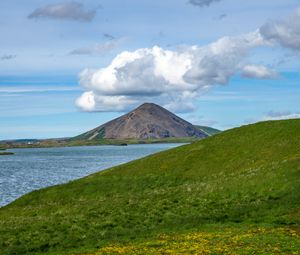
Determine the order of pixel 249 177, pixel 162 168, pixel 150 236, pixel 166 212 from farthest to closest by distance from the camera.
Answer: pixel 162 168 → pixel 249 177 → pixel 166 212 → pixel 150 236

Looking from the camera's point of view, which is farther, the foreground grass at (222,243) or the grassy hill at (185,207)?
the grassy hill at (185,207)

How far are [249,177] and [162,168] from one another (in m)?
22.9

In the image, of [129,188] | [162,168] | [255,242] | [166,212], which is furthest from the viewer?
[162,168]

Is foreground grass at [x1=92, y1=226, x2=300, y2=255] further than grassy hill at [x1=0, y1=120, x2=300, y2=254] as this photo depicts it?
No

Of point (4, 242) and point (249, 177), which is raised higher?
point (249, 177)

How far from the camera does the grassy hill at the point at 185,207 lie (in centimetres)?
3256

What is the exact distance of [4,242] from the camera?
125ft

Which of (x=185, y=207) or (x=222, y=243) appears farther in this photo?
(x=185, y=207)

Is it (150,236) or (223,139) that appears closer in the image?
(150,236)

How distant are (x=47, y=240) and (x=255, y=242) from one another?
17352 mm

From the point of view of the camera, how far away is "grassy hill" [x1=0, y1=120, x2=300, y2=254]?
3256 centimetres

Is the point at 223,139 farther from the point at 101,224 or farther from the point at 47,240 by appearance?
the point at 47,240

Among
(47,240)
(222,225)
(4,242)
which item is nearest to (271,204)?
(222,225)

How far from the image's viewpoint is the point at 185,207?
1875 inches
